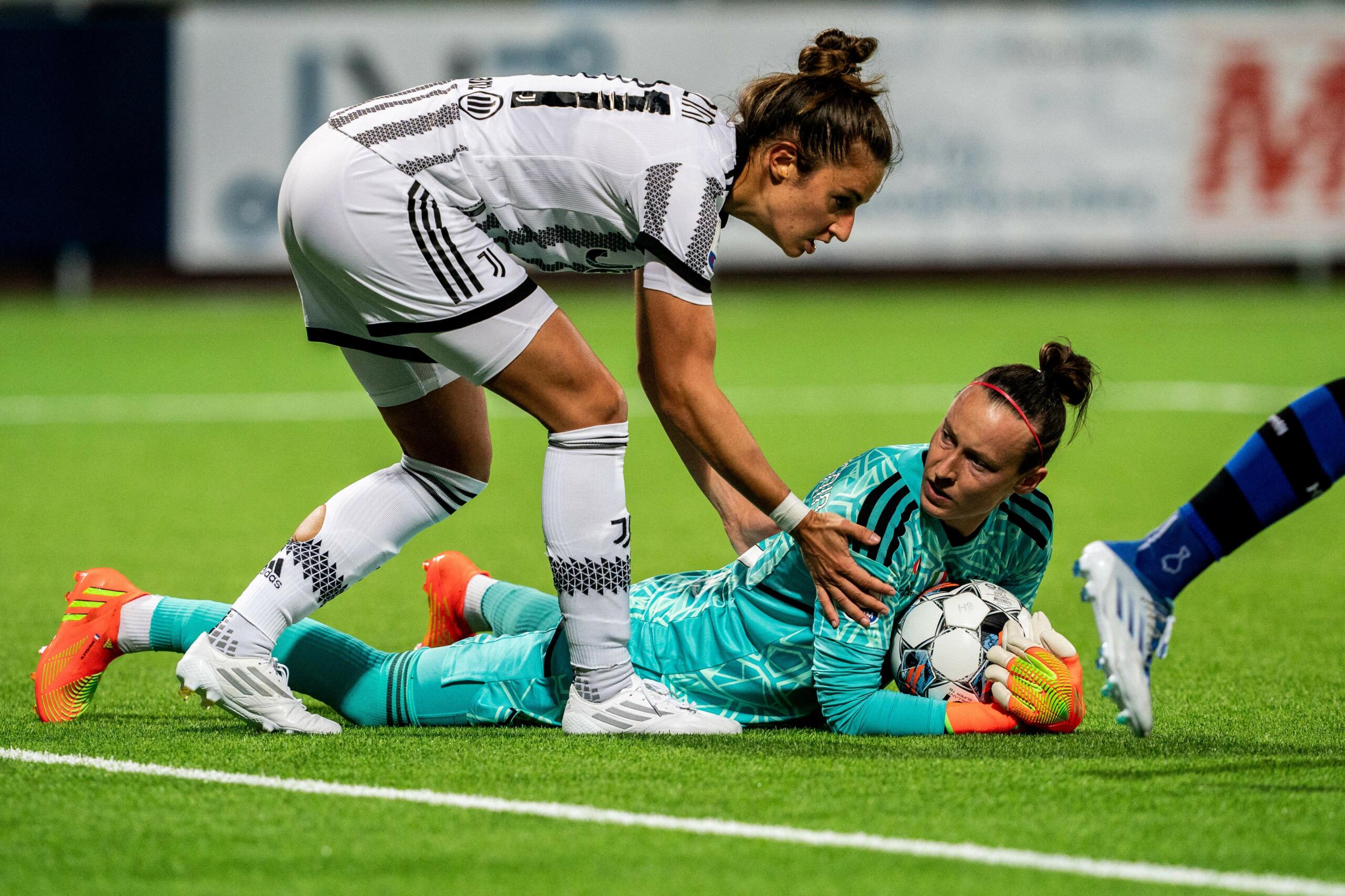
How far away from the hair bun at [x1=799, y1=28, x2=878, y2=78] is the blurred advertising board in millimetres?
14156

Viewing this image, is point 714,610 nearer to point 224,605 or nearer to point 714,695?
point 714,695

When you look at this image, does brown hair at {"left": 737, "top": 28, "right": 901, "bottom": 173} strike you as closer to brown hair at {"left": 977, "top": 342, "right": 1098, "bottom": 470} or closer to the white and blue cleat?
brown hair at {"left": 977, "top": 342, "right": 1098, "bottom": 470}

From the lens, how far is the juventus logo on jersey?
387 cm

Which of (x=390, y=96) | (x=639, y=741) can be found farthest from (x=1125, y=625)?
(x=390, y=96)

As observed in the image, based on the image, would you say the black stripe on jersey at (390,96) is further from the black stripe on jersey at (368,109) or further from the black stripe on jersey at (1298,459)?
the black stripe on jersey at (1298,459)

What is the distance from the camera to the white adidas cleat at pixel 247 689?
12.8 feet

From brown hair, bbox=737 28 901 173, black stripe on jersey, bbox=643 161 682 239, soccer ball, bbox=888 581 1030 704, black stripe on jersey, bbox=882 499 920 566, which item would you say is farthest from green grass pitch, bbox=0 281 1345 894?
brown hair, bbox=737 28 901 173

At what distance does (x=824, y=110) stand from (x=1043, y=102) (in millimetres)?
14955

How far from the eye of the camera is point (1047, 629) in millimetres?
4039

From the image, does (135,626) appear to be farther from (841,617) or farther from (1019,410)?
(1019,410)

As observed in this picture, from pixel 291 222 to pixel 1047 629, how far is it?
1974 mm

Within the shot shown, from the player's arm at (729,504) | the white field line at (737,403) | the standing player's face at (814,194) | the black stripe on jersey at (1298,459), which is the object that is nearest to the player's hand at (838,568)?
the player's arm at (729,504)

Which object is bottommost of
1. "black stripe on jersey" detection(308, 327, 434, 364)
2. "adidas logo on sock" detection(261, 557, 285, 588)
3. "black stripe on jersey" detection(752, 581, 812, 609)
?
"adidas logo on sock" detection(261, 557, 285, 588)

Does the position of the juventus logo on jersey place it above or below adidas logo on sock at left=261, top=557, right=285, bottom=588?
above
